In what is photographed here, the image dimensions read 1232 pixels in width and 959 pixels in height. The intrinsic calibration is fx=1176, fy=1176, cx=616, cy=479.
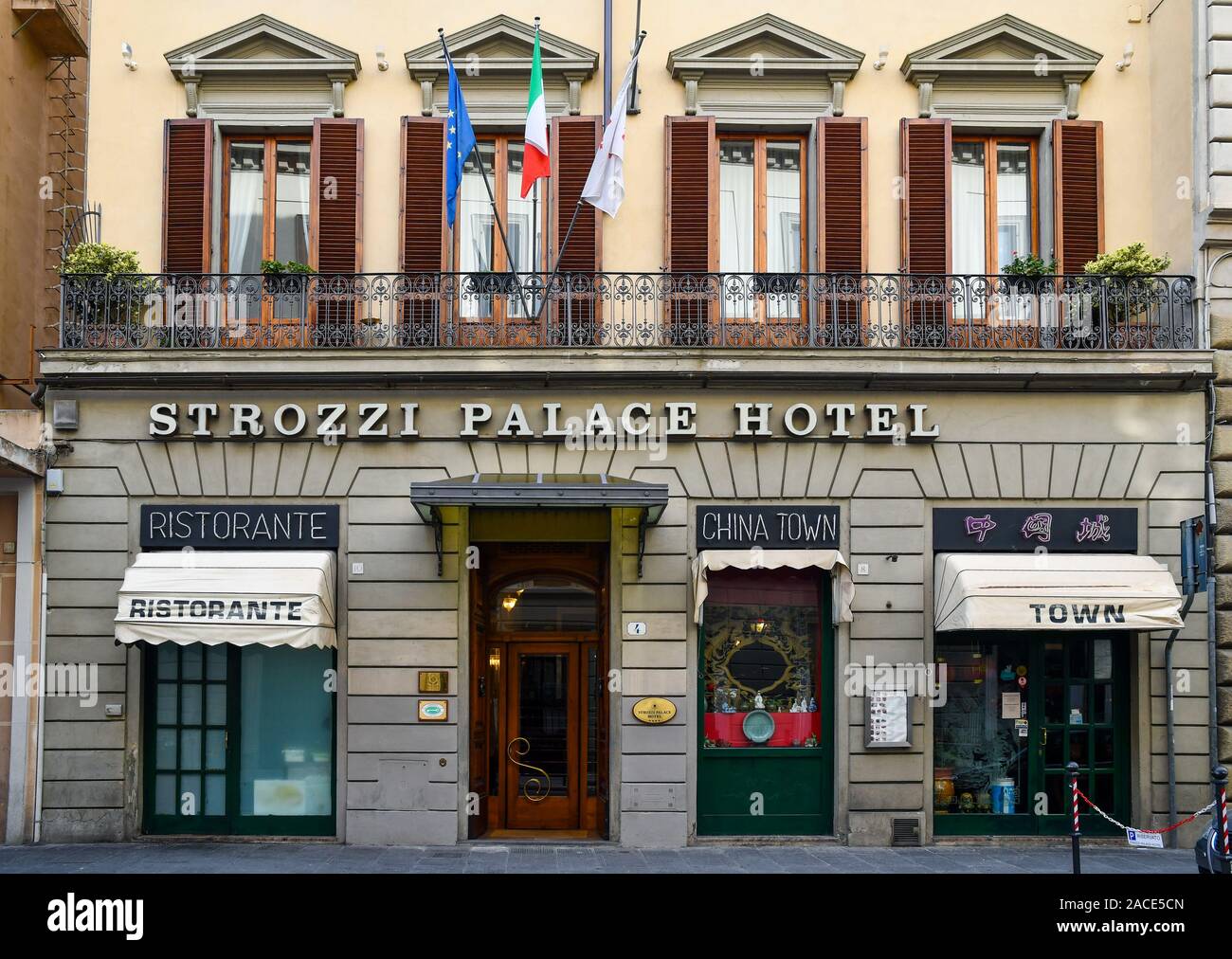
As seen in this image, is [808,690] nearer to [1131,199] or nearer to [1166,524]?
[1166,524]

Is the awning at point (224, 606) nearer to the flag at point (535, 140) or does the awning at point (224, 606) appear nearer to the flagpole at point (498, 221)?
the flagpole at point (498, 221)

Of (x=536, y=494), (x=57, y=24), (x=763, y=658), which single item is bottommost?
(x=763, y=658)

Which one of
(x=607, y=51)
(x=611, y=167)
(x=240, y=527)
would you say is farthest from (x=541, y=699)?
(x=607, y=51)

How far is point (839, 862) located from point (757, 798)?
136 centimetres

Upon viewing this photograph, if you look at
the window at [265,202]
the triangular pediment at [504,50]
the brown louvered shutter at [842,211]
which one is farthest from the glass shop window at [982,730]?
the window at [265,202]

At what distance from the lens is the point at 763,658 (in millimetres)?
14336

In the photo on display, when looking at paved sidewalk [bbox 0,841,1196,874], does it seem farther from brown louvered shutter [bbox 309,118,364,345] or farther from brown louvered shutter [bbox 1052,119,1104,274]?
brown louvered shutter [bbox 1052,119,1104,274]

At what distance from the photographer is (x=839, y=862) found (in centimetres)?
1309

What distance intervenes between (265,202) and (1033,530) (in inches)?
407

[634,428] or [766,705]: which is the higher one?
[634,428]

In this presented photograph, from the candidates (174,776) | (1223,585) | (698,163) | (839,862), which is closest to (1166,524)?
(1223,585)

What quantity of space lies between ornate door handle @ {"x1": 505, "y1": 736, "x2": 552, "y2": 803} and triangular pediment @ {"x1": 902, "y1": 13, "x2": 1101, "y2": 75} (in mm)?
9723

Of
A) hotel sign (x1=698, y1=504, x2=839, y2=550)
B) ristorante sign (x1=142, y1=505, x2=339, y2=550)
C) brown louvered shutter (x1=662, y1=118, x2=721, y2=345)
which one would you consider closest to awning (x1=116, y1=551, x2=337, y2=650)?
ristorante sign (x1=142, y1=505, x2=339, y2=550)

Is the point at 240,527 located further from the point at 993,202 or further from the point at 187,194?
the point at 993,202
